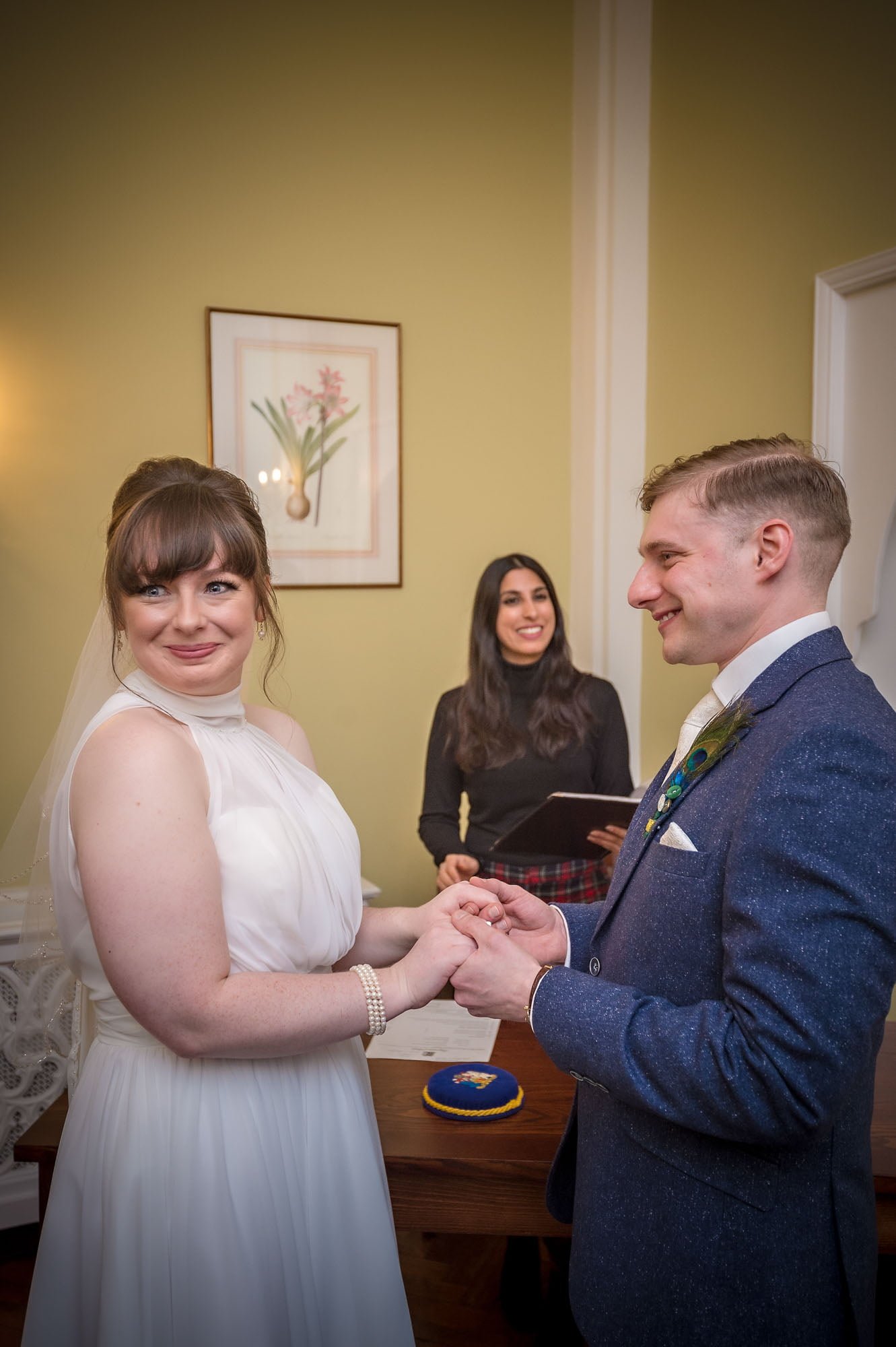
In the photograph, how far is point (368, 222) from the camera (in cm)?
353

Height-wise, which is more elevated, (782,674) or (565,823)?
(782,674)

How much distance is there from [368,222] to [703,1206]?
123 inches

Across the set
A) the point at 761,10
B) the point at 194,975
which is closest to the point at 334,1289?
the point at 194,975

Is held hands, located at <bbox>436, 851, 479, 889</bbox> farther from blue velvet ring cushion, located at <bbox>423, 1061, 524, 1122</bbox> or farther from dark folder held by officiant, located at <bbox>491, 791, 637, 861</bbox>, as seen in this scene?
blue velvet ring cushion, located at <bbox>423, 1061, 524, 1122</bbox>

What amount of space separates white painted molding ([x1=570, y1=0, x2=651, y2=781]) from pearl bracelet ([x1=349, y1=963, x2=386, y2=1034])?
93.4 inches

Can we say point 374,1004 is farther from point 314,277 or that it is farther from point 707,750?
point 314,277

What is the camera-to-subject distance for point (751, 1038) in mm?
1155

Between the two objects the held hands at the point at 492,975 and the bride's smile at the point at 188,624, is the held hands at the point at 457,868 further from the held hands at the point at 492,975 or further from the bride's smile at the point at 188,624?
the bride's smile at the point at 188,624

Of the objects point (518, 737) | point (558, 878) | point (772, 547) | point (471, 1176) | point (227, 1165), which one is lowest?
point (471, 1176)

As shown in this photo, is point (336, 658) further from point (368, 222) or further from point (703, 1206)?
point (703, 1206)

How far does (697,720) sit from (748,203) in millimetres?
2337

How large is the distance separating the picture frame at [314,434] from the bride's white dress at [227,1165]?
202 centimetres

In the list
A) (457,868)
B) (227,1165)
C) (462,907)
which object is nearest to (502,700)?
(457,868)

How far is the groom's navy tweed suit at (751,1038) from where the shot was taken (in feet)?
3.73
